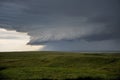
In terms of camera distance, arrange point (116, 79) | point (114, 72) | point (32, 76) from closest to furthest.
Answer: point (116, 79), point (32, 76), point (114, 72)

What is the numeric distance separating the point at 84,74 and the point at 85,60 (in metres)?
47.8

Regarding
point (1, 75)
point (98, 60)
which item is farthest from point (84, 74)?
point (98, 60)

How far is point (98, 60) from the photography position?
135375mm

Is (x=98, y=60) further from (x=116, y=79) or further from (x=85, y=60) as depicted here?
(x=116, y=79)

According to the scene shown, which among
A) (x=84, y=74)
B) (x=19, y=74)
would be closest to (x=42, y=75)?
(x=19, y=74)

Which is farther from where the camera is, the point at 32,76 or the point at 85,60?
the point at 85,60

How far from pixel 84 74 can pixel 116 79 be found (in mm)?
12763

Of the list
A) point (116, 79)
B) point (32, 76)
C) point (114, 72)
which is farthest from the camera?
point (114, 72)

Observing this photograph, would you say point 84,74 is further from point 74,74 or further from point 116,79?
point 116,79

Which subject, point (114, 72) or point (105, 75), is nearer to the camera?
point (105, 75)

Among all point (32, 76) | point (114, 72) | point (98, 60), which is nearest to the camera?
point (32, 76)

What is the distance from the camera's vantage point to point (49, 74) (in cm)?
9081

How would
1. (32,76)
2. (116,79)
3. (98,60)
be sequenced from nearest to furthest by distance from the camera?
(116,79) → (32,76) → (98,60)

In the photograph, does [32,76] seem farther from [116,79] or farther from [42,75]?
[116,79]
